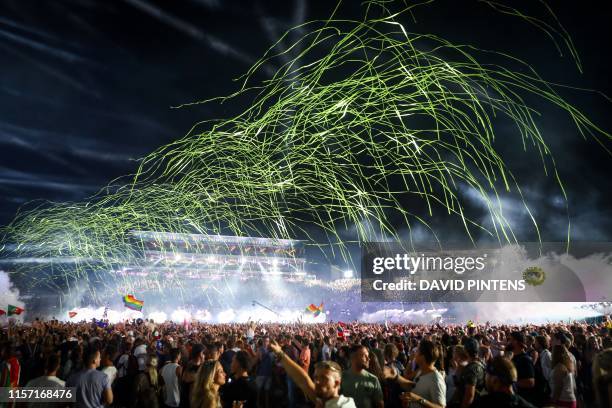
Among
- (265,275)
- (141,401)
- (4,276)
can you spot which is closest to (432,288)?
(265,275)

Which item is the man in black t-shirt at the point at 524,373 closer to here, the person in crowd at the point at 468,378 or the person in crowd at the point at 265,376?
the person in crowd at the point at 468,378

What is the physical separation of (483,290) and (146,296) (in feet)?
123

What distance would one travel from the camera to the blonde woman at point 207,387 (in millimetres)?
3752

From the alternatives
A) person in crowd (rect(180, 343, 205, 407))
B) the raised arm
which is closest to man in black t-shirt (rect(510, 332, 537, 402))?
the raised arm

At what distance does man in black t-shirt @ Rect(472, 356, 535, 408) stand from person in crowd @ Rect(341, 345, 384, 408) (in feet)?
3.65

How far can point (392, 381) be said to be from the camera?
5309 mm

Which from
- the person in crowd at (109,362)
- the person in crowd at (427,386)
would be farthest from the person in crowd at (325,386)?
the person in crowd at (109,362)

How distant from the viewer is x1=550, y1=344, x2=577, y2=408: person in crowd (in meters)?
5.30

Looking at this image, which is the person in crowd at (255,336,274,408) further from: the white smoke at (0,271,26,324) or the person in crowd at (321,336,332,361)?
the white smoke at (0,271,26,324)

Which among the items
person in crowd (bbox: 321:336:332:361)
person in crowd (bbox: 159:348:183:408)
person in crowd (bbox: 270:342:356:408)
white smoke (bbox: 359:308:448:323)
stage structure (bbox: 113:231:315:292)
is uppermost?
stage structure (bbox: 113:231:315:292)

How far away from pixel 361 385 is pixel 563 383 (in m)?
3.02

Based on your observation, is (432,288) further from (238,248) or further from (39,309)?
(39,309)

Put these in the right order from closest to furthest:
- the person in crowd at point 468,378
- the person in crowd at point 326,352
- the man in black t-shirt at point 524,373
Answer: the person in crowd at point 468,378 < the man in black t-shirt at point 524,373 < the person in crowd at point 326,352

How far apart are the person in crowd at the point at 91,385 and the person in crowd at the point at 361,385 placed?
→ 2.71 metres
